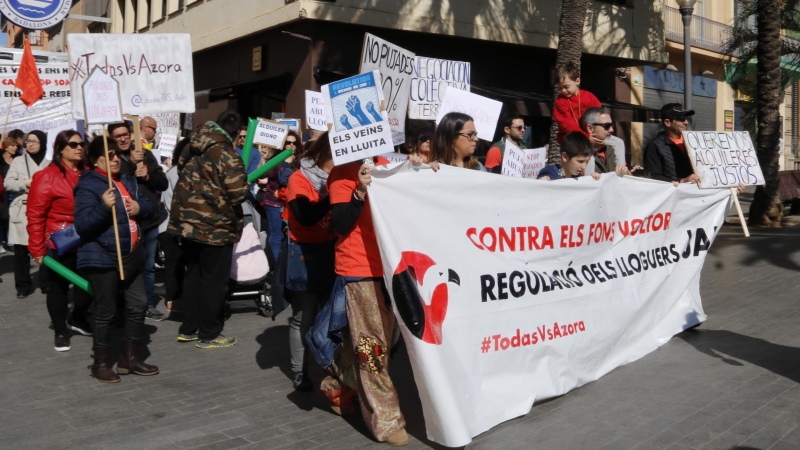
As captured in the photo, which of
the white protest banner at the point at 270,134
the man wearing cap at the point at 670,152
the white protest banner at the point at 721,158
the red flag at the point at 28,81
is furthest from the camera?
the red flag at the point at 28,81

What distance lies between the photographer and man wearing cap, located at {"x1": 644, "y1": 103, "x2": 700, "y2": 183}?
7.52 metres

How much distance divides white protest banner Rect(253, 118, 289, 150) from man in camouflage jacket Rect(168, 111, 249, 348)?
2888 millimetres

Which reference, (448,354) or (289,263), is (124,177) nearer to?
(289,263)

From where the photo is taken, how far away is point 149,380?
619 centimetres

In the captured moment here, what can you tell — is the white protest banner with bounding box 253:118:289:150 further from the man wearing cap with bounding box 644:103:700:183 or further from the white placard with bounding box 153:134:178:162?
the man wearing cap with bounding box 644:103:700:183

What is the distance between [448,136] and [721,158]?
3.40 meters

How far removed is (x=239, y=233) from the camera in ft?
23.0

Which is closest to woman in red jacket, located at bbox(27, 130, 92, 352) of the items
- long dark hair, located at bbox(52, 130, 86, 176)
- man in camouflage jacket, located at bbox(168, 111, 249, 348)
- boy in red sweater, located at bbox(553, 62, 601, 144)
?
long dark hair, located at bbox(52, 130, 86, 176)

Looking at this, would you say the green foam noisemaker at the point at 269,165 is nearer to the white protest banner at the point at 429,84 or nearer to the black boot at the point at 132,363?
the white protest banner at the point at 429,84

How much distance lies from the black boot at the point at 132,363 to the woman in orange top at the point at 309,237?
128 centimetres

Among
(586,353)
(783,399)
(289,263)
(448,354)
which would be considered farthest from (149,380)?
(783,399)

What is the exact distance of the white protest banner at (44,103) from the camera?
13867mm

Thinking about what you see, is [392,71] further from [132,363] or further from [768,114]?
[768,114]

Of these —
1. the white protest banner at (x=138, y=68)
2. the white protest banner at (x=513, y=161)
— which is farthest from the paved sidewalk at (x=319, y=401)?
the white protest banner at (x=138, y=68)
